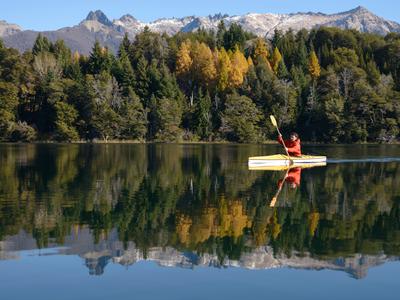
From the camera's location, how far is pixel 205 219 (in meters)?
21.7

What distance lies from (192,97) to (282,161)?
7595 centimetres

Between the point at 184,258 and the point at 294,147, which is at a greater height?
the point at 294,147

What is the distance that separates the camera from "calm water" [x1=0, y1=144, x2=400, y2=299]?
14188mm

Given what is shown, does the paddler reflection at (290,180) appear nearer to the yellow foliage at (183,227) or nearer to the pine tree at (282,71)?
the yellow foliage at (183,227)

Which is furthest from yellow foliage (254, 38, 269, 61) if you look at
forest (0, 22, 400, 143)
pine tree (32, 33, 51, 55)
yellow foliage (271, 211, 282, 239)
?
yellow foliage (271, 211, 282, 239)

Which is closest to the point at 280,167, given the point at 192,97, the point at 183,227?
the point at 183,227

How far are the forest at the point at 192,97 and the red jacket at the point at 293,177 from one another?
64.5 m

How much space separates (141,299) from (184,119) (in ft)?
332

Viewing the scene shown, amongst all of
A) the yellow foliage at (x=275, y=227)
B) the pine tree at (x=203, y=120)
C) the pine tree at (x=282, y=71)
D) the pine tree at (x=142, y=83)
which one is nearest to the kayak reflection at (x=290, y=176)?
the yellow foliage at (x=275, y=227)

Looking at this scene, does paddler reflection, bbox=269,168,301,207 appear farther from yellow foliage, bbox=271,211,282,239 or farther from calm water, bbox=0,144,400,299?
yellow foliage, bbox=271,211,282,239

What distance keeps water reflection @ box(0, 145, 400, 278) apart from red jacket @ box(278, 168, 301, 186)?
22 cm

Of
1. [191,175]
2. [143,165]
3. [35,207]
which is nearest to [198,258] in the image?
[35,207]

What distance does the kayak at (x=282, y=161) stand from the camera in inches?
1754

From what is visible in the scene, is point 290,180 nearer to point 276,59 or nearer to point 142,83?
point 142,83
